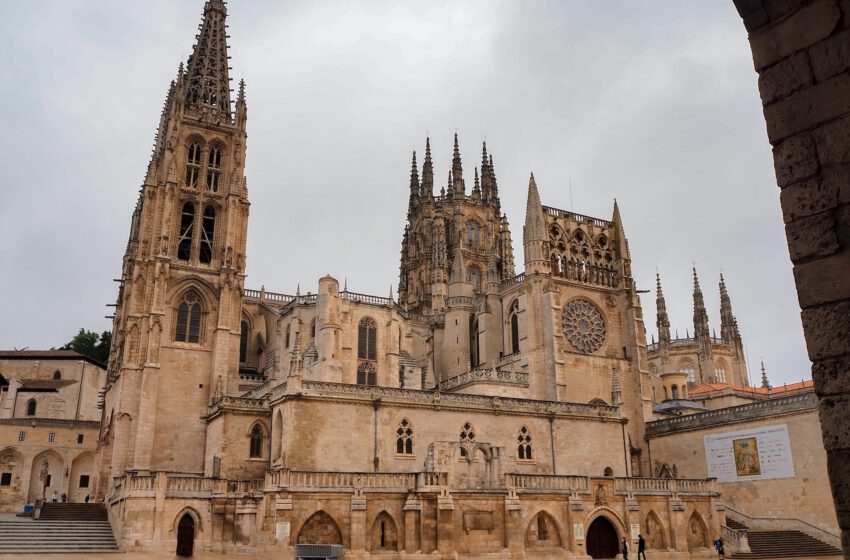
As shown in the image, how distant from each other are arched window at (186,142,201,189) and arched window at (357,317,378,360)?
14.9 metres

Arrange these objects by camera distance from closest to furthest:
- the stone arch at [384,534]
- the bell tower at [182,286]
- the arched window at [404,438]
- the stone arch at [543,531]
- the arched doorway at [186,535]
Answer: the stone arch at [384,534], the stone arch at [543,531], the arched doorway at [186,535], the arched window at [404,438], the bell tower at [182,286]

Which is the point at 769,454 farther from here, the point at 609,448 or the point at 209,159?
the point at 209,159

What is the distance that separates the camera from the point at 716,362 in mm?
72375

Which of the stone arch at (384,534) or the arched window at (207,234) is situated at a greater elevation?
the arched window at (207,234)

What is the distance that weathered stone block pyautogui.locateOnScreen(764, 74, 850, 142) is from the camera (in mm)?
5148

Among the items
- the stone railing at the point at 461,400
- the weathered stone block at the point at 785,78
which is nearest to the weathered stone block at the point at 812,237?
the weathered stone block at the point at 785,78

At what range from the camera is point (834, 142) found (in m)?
5.14

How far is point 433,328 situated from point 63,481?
29.9 meters

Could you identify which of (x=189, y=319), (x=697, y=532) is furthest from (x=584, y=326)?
(x=189, y=319)

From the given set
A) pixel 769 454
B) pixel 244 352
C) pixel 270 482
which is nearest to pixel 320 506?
pixel 270 482

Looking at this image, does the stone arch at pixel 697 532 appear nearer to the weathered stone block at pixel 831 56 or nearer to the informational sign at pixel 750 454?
the informational sign at pixel 750 454

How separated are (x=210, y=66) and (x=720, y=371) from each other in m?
55.1

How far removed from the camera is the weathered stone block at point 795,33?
5.23 metres

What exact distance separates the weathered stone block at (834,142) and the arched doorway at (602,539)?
1115 inches
